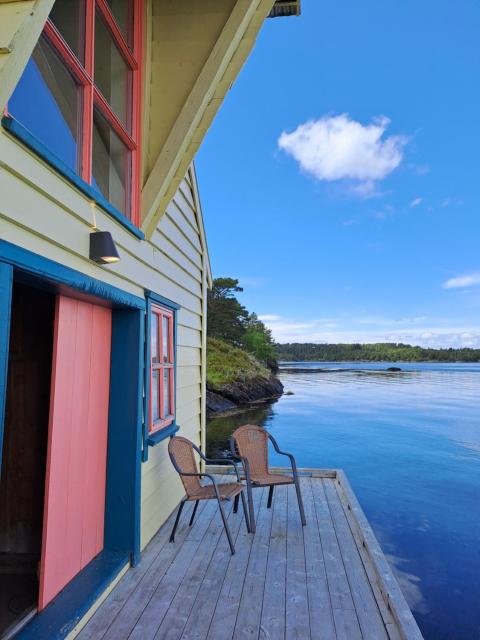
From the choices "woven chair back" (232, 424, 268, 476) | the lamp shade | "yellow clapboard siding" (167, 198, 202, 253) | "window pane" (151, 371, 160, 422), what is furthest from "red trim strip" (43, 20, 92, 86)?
"woven chair back" (232, 424, 268, 476)

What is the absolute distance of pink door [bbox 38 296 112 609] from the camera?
2.20 m

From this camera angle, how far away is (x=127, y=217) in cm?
294

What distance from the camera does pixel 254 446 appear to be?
3.99 metres

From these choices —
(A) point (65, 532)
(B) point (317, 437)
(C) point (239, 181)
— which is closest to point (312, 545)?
(A) point (65, 532)

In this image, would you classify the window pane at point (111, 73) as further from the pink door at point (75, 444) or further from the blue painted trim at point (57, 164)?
the pink door at point (75, 444)

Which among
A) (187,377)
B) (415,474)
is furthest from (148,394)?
(415,474)

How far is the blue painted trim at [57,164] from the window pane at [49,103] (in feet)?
0.47

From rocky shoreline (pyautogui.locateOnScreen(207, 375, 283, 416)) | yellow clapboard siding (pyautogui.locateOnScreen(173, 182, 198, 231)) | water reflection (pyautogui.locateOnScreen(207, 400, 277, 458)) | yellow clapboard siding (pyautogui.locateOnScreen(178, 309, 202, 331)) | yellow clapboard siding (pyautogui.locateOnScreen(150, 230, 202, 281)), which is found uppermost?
yellow clapboard siding (pyautogui.locateOnScreen(173, 182, 198, 231))

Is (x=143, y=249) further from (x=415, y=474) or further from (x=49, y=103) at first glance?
(x=415, y=474)

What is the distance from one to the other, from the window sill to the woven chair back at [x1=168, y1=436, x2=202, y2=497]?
0.29 ft

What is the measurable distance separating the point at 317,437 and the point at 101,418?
1311 cm

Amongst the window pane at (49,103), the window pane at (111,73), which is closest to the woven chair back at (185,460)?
the window pane at (49,103)

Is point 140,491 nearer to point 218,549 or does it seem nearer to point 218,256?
point 218,549

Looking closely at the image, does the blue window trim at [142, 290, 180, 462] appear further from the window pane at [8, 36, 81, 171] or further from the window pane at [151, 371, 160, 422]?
the window pane at [8, 36, 81, 171]
